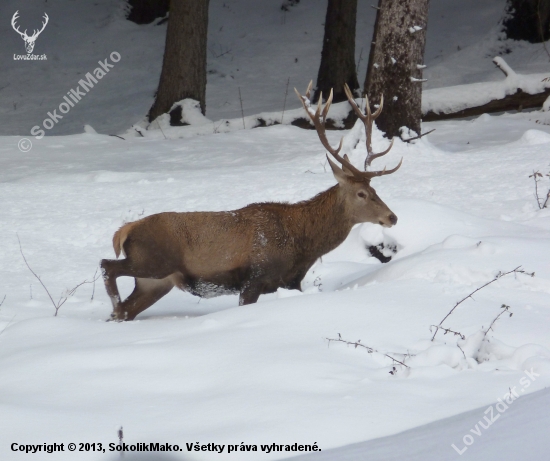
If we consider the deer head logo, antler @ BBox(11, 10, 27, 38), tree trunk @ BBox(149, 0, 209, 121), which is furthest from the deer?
the deer head logo

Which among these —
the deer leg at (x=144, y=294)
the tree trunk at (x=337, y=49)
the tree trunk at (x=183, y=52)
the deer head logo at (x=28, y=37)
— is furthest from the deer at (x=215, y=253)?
the deer head logo at (x=28, y=37)

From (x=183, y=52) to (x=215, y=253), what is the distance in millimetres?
7665

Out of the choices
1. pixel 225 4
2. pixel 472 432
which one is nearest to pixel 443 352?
pixel 472 432

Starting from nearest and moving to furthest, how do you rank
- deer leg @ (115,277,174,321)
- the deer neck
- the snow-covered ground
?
the snow-covered ground < deer leg @ (115,277,174,321) < the deer neck

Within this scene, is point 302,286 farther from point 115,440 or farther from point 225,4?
point 225,4

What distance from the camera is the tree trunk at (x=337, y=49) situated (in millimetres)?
14945

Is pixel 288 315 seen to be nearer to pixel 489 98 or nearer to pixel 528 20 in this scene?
pixel 489 98

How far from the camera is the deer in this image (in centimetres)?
597

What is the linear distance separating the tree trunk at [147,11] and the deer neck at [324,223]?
1680cm

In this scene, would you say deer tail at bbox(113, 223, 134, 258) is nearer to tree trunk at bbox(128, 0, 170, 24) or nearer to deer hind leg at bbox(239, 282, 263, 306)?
deer hind leg at bbox(239, 282, 263, 306)

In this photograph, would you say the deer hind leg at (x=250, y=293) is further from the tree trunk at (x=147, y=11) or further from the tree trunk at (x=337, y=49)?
the tree trunk at (x=147, y=11)

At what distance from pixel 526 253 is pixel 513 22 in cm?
1226

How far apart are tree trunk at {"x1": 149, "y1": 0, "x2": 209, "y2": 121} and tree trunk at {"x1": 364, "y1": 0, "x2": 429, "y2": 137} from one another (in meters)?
4.22

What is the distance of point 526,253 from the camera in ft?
19.1
